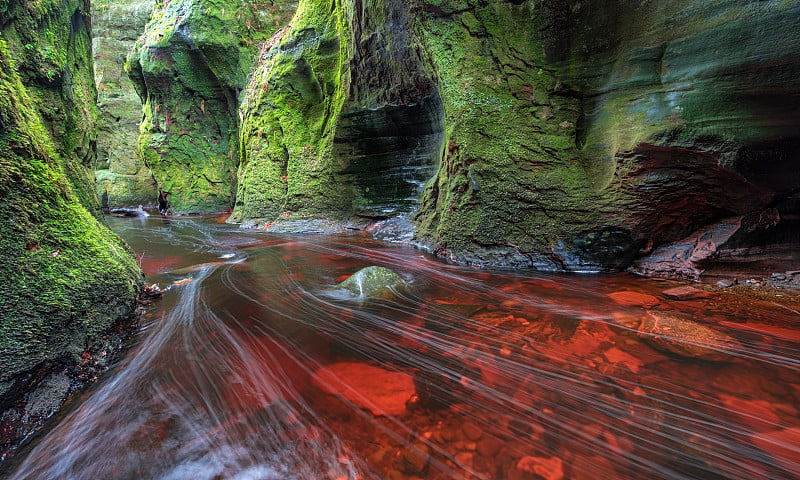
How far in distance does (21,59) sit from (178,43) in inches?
501

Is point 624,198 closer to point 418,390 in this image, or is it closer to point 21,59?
point 418,390

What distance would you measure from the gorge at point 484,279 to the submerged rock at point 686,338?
21 millimetres

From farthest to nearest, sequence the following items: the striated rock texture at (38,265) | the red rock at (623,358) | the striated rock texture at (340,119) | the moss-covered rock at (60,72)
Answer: the striated rock texture at (340,119) < the moss-covered rock at (60,72) < the red rock at (623,358) < the striated rock texture at (38,265)

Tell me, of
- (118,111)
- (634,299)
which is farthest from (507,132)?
(118,111)

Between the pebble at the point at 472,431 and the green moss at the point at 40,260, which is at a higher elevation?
the green moss at the point at 40,260

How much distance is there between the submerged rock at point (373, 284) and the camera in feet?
11.5

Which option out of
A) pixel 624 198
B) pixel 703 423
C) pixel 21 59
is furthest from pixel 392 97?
pixel 703 423

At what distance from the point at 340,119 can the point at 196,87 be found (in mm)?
9953

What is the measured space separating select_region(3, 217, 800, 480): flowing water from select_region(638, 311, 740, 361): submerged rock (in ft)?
0.05

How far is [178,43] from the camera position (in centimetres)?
1270

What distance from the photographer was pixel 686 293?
10.3 ft

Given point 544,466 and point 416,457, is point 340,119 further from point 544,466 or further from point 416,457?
point 544,466

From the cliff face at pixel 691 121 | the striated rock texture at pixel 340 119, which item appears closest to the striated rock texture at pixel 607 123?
the cliff face at pixel 691 121

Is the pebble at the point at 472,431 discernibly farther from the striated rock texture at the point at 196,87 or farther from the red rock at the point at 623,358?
the striated rock texture at the point at 196,87
